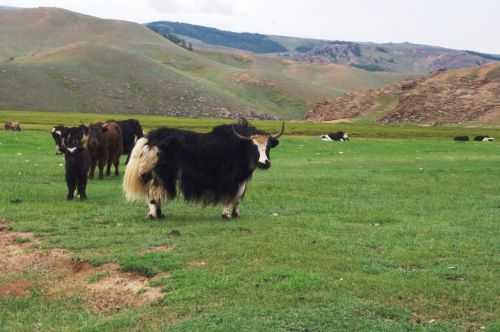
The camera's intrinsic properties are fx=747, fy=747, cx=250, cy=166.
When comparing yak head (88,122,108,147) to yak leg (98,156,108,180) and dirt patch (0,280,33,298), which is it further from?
dirt patch (0,280,33,298)

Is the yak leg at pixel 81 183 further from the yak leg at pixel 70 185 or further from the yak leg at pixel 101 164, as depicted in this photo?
the yak leg at pixel 101 164

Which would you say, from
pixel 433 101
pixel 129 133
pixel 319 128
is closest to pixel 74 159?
pixel 129 133

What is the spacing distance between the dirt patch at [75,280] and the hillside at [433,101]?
86.4m

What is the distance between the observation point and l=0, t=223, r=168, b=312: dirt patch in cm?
887

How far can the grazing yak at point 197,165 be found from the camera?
14.2 metres

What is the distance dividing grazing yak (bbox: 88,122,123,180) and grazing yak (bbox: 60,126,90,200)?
4155 mm

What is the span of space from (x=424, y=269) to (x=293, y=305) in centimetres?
254

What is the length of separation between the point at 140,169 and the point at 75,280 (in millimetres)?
4610

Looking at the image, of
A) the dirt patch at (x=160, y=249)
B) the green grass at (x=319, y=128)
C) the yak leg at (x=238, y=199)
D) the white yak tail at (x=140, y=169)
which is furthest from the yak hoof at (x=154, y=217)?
the green grass at (x=319, y=128)

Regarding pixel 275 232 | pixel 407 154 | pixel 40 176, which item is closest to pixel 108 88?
pixel 407 154

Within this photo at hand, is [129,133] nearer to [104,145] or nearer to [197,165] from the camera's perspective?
[104,145]

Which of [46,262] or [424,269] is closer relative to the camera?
[424,269]

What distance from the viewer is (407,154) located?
117 ft

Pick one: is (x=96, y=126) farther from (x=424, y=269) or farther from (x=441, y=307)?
(x=441, y=307)
